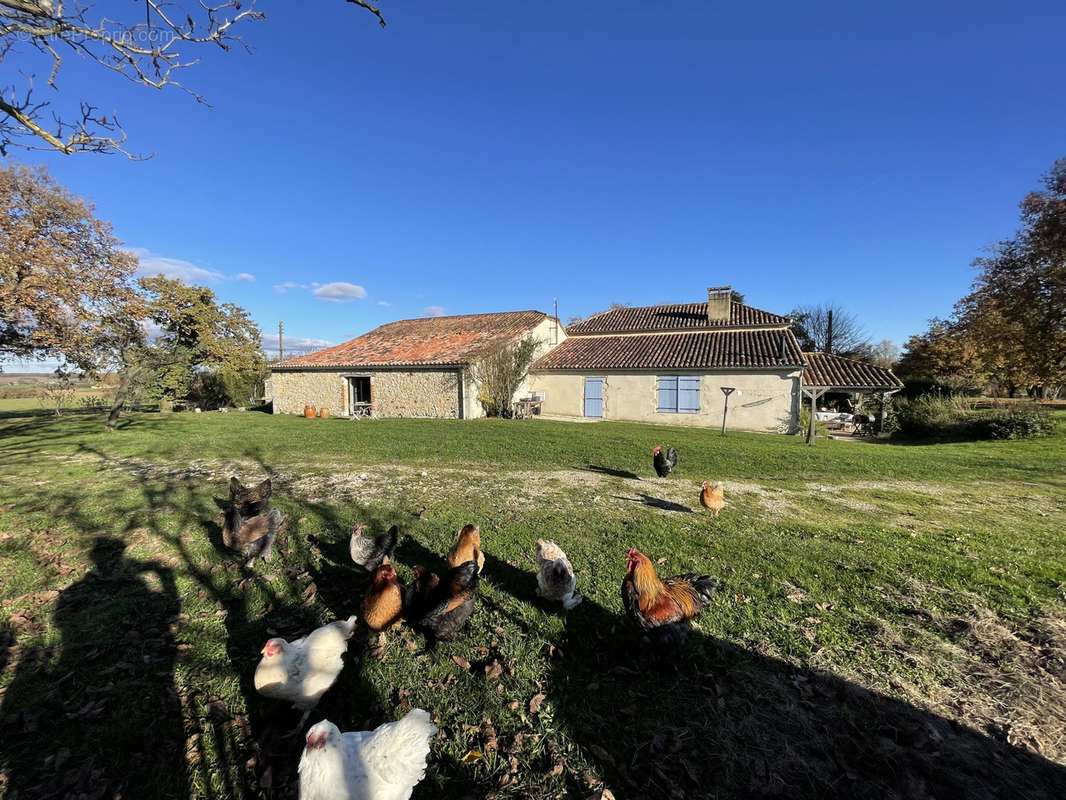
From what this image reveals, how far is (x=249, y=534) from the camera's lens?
174 inches

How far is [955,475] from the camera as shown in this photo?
8898 mm

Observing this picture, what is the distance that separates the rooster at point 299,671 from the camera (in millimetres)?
2535

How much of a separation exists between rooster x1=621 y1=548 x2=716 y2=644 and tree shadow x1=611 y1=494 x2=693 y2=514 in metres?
3.35

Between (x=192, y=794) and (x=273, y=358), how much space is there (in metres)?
41.0

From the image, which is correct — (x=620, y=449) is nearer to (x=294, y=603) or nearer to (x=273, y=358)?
(x=294, y=603)

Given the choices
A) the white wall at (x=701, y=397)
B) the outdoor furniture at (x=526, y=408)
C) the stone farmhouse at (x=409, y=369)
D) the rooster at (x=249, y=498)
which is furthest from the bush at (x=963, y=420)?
the rooster at (x=249, y=498)

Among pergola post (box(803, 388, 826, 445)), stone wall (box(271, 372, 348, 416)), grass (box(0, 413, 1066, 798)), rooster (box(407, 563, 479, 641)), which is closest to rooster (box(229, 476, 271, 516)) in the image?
grass (box(0, 413, 1066, 798))

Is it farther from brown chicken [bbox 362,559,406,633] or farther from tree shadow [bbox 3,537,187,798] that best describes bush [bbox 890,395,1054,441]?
tree shadow [bbox 3,537,187,798]

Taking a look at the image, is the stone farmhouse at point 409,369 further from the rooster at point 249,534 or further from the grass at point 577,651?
the rooster at point 249,534

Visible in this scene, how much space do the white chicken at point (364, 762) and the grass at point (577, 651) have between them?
38 centimetres

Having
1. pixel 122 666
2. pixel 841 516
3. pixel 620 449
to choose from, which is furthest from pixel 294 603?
pixel 620 449

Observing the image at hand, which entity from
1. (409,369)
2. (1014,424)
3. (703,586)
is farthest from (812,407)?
(409,369)

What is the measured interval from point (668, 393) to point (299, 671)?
18.6 meters

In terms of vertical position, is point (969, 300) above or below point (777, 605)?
above
